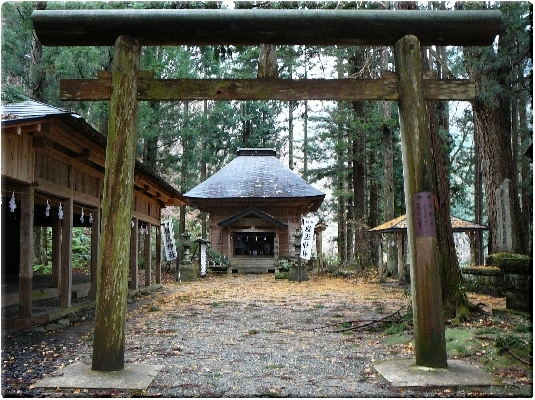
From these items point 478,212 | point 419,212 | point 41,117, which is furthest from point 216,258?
point 419,212

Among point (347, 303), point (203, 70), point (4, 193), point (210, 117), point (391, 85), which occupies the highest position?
point (203, 70)

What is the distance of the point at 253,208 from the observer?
2312 cm

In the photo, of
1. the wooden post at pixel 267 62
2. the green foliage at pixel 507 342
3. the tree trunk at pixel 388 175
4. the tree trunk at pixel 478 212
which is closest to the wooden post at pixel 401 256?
the tree trunk at pixel 388 175

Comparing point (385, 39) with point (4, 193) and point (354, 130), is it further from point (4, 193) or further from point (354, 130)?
point (354, 130)

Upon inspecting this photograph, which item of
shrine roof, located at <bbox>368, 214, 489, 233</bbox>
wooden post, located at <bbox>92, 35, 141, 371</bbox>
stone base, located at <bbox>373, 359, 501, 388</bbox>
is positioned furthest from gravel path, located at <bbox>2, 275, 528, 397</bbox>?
shrine roof, located at <bbox>368, 214, 489, 233</bbox>

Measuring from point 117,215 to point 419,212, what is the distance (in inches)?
123

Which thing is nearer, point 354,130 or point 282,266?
point 354,130

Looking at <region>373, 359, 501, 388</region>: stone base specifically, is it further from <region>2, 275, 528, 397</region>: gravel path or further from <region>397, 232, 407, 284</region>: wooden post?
<region>397, 232, 407, 284</region>: wooden post

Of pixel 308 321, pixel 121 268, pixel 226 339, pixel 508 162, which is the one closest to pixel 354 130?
pixel 508 162

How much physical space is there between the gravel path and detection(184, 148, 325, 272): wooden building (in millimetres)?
11956

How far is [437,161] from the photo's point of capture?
7367mm

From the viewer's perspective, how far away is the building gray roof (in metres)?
23.2

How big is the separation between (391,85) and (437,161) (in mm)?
2652

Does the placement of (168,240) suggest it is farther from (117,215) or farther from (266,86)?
(266,86)
